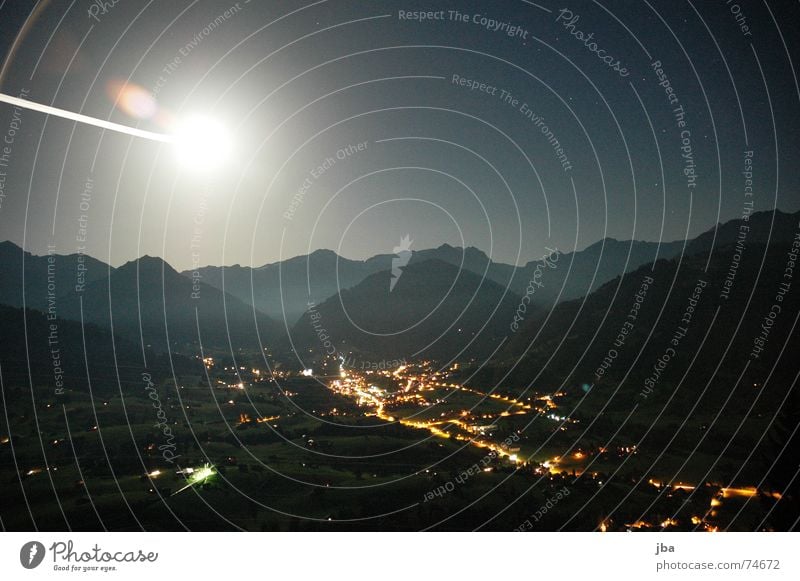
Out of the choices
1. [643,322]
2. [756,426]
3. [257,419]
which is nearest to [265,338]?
[257,419]

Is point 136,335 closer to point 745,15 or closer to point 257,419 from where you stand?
point 257,419
